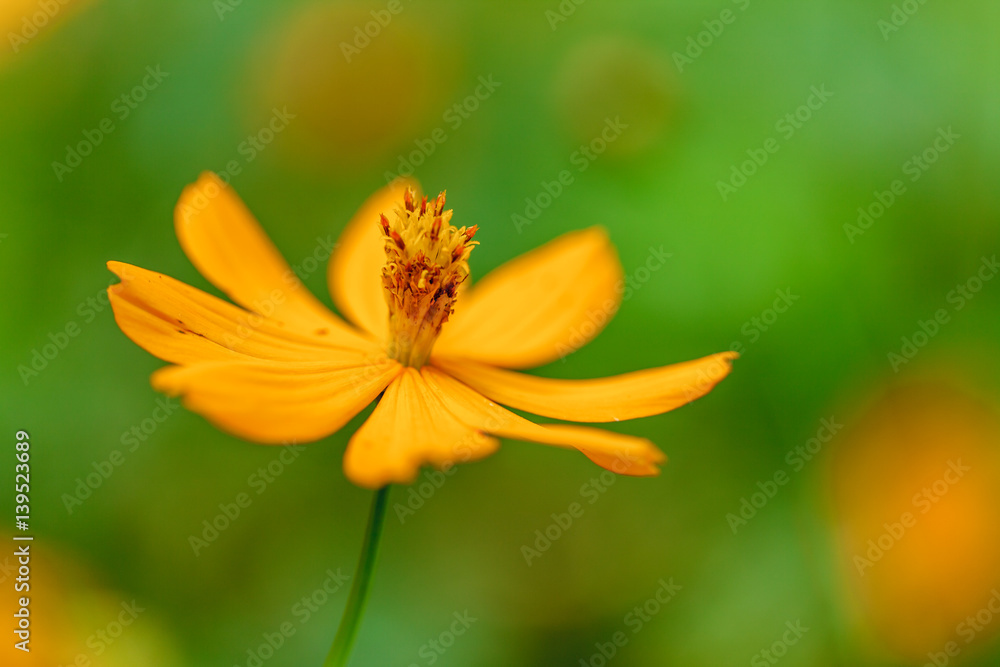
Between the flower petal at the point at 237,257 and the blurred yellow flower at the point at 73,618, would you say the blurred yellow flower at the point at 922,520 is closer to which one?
the flower petal at the point at 237,257

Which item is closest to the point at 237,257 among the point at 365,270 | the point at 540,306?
the point at 365,270

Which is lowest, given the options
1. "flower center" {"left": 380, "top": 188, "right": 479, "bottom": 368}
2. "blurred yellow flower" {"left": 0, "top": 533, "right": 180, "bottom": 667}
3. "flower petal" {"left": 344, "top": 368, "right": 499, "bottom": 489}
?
"blurred yellow flower" {"left": 0, "top": 533, "right": 180, "bottom": 667}

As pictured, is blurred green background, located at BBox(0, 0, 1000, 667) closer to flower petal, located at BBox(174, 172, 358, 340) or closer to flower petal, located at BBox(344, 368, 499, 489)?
flower petal, located at BBox(174, 172, 358, 340)

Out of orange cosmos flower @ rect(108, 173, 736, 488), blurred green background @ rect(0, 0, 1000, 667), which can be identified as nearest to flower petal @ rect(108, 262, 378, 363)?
orange cosmos flower @ rect(108, 173, 736, 488)

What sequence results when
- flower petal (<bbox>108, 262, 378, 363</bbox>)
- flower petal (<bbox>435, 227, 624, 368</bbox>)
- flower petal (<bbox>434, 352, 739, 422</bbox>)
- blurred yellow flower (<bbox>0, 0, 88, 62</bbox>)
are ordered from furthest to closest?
blurred yellow flower (<bbox>0, 0, 88, 62</bbox>), flower petal (<bbox>435, 227, 624, 368</bbox>), flower petal (<bbox>434, 352, 739, 422</bbox>), flower petal (<bbox>108, 262, 378, 363</bbox>)

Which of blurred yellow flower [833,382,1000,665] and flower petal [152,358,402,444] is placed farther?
blurred yellow flower [833,382,1000,665]

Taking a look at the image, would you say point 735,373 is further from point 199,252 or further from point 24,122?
point 24,122

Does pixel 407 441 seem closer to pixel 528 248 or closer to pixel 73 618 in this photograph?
pixel 73 618
